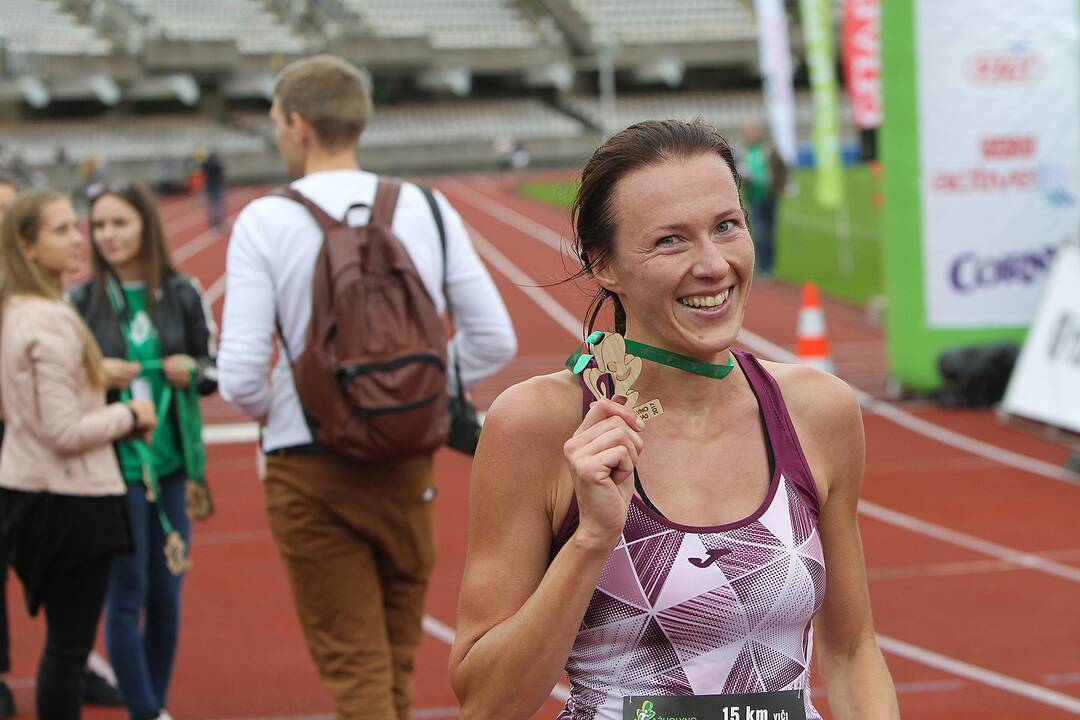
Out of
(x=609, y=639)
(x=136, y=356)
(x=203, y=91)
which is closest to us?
(x=609, y=639)

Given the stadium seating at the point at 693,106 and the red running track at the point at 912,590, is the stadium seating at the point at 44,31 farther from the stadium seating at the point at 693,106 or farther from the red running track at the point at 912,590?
the red running track at the point at 912,590

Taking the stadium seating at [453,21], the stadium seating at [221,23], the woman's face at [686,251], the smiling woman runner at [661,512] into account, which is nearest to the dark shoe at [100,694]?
the smiling woman runner at [661,512]

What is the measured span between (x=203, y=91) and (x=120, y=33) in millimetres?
5071

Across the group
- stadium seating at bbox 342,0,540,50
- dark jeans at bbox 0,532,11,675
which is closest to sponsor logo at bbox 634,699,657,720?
dark jeans at bbox 0,532,11,675

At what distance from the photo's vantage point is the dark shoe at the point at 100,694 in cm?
619

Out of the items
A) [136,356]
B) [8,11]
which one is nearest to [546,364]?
[136,356]

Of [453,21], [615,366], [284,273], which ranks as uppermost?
[453,21]

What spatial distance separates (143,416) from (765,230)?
15.9 metres

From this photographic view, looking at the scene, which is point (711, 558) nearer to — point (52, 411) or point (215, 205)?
point (52, 411)

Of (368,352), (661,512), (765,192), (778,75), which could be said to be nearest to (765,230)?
(765,192)

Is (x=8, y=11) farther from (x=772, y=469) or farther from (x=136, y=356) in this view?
(x=772, y=469)

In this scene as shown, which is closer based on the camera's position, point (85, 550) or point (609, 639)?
point (609, 639)

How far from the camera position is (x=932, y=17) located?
450 inches

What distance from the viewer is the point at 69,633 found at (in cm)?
485
